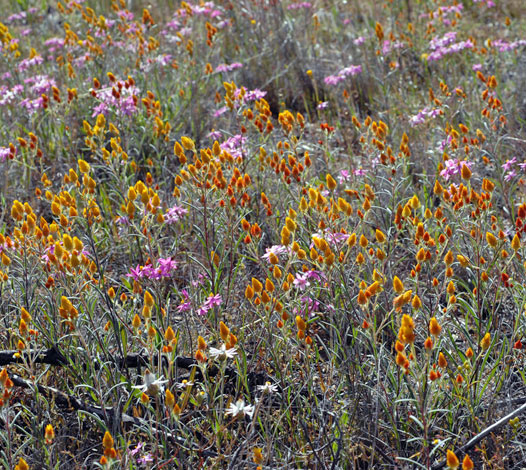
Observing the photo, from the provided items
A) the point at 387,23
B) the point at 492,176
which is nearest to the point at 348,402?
the point at 492,176

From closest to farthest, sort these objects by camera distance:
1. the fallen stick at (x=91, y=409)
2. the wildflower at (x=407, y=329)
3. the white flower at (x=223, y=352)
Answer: the wildflower at (x=407, y=329), the white flower at (x=223, y=352), the fallen stick at (x=91, y=409)

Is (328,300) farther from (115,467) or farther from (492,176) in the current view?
(492,176)

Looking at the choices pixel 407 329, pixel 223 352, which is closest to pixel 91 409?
→ pixel 223 352

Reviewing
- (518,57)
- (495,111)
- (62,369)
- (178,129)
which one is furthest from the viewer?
(518,57)

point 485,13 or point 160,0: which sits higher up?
point 160,0

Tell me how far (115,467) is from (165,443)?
7.4 inches

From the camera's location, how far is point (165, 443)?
182cm

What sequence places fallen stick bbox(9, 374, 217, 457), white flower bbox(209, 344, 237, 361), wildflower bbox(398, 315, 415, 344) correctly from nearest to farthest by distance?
1. wildflower bbox(398, 315, 415, 344)
2. white flower bbox(209, 344, 237, 361)
3. fallen stick bbox(9, 374, 217, 457)

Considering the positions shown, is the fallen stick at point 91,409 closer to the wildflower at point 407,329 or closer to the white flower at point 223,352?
the white flower at point 223,352

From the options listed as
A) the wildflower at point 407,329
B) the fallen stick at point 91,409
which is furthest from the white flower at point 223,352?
the wildflower at point 407,329

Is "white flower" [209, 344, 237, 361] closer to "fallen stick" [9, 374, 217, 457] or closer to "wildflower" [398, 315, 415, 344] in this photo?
"fallen stick" [9, 374, 217, 457]

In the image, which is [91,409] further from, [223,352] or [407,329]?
[407,329]

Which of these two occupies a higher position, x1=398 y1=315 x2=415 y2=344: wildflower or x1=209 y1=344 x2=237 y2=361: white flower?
x1=398 y1=315 x2=415 y2=344: wildflower

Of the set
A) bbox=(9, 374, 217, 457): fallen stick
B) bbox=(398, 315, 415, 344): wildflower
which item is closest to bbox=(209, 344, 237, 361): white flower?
bbox=(9, 374, 217, 457): fallen stick
